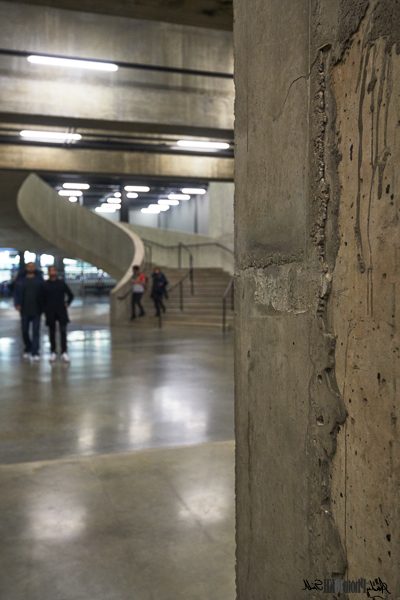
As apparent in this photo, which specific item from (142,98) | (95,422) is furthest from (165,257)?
(95,422)

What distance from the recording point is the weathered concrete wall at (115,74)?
9125mm

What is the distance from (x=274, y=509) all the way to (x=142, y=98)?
943 centimetres

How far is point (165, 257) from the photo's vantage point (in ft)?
110

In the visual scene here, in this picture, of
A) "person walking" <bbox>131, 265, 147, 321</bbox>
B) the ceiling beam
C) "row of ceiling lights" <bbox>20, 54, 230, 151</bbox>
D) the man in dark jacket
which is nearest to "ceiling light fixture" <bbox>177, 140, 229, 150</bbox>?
"row of ceiling lights" <bbox>20, 54, 230, 151</bbox>

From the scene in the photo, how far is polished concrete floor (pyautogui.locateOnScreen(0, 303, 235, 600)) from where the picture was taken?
2.95 meters

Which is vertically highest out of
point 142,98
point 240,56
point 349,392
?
point 142,98

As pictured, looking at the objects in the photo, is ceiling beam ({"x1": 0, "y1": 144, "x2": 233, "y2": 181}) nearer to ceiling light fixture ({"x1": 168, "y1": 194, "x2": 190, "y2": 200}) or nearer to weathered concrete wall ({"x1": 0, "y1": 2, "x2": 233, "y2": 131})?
weathered concrete wall ({"x1": 0, "y1": 2, "x2": 233, "y2": 131})

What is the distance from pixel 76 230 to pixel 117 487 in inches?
984

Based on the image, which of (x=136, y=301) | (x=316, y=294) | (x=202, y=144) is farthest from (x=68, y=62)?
(x=136, y=301)

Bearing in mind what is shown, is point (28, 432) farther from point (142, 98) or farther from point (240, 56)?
point (142, 98)

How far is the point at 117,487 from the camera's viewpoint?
4.20 m

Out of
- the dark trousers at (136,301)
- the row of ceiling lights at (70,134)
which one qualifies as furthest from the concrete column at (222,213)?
the row of ceiling lights at (70,134)

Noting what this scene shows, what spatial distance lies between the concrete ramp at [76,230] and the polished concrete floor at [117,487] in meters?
16.2

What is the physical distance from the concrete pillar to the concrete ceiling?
6.25 m
